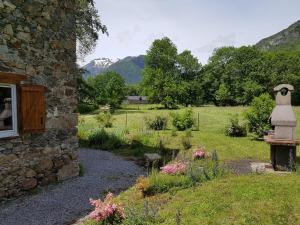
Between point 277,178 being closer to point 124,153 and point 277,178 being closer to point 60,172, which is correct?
point 60,172

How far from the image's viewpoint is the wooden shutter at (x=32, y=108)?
27.1 ft

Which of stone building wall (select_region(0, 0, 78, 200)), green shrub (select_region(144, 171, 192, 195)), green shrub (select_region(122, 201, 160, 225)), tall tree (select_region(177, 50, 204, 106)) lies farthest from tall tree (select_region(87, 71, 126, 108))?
green shrub (select_region(122, 201, 160, 225))

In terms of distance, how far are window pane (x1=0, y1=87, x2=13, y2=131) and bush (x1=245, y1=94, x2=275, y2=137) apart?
12623 millimetres

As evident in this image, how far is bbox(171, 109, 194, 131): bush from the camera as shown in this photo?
20.2 metres

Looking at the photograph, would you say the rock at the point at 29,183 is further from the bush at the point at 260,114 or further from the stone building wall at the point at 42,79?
the bush at the point at 260,114

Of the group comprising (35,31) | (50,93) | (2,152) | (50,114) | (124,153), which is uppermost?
(35,31)

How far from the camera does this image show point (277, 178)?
850 centimetres

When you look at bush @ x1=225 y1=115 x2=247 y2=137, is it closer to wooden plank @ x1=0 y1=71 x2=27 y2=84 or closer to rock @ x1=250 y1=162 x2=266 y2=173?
rock @ x1=250 y1=162 x2=266 y2=173

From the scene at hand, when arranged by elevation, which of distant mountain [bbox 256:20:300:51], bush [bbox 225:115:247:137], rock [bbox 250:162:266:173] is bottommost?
rock [bbox 250:162:266:173]

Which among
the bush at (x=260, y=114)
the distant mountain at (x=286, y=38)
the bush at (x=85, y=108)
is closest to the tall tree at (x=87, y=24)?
the bush at (x=260, y=114)

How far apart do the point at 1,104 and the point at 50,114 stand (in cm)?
157

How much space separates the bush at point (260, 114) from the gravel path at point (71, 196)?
7.96m

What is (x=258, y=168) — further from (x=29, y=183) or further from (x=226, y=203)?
(x=29, y=183)

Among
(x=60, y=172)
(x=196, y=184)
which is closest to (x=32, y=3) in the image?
(x=60, y=172)
